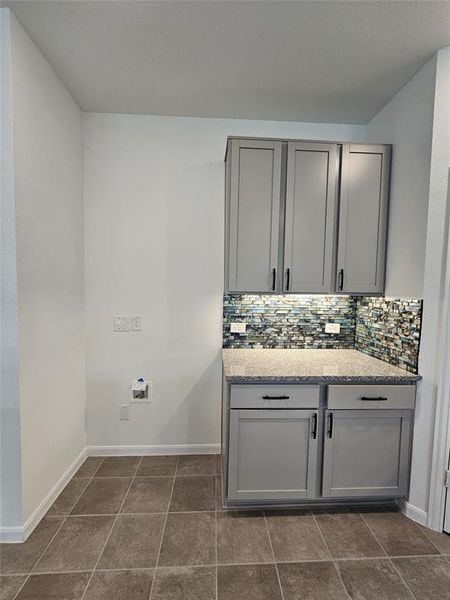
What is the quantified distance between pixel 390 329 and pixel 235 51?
2029 millimetres

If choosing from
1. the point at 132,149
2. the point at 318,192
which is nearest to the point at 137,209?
the point at 132,149

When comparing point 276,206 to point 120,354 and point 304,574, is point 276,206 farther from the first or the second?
point 304,574

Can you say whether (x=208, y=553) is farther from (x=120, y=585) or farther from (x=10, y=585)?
(x=10, y=585)

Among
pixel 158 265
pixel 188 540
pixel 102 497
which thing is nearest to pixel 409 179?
pixel 158 265

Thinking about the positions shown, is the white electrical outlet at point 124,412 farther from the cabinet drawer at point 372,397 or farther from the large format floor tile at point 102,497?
the cabinet drawer at point 372,397

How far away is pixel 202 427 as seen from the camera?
8.52 feet

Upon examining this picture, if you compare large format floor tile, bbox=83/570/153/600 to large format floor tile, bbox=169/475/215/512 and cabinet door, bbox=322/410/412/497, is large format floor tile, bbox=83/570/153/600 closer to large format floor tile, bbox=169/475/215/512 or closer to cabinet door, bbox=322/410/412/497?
large format floor tile, bbox=169/475/215/512

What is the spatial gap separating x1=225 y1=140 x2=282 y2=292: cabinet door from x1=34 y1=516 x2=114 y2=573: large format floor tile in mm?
1668

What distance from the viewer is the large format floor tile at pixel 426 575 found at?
4.74 feet

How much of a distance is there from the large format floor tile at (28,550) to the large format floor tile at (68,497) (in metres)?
0.08

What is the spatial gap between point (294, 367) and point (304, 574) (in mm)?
1056

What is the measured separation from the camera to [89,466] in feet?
7.91

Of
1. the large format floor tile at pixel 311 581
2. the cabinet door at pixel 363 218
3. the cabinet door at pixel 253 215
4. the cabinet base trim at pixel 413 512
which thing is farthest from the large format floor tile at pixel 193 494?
the cabinet door at pixel 363 218

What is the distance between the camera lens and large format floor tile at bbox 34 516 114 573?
1.56 m
